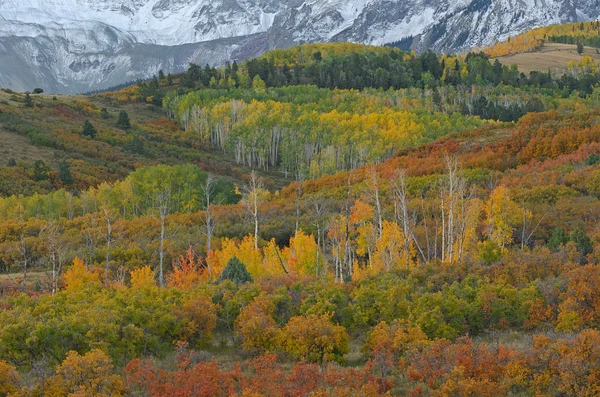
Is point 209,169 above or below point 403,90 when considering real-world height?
below

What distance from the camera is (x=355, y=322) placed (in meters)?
20.9

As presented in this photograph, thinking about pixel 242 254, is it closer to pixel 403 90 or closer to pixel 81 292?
pixel 81 292

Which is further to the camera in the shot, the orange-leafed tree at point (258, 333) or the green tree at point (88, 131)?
the green tree at point (88, 131)

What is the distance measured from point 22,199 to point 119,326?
51.9 meters

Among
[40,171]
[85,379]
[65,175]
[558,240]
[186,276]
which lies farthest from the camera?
[40,171]

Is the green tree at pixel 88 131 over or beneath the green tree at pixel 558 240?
over

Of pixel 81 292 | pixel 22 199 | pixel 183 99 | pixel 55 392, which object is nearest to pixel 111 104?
pixel 183 99

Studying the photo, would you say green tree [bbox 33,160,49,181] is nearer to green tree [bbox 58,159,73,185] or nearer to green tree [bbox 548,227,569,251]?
green tree [bbox 58,159,73,185]

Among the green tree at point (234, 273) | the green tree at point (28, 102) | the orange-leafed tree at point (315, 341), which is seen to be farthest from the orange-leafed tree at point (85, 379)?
the green tree at point (28, 102)

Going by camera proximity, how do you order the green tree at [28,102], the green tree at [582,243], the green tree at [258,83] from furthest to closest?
1. the green tree at [258,83]
2. the green tree at [28,102]
3. the green tree at [582,243]

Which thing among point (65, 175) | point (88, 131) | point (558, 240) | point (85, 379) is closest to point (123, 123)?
point (88, 131)

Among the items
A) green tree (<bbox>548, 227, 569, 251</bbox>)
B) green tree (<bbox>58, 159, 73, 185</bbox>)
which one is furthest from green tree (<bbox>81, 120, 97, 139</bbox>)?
green tree (<bbox>548, 227, 569, 251</bbox>)

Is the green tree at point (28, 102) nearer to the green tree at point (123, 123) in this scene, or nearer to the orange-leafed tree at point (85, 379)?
the green tree at point (123, 123)

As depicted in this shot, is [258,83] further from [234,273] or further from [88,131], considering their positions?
[234,273]
